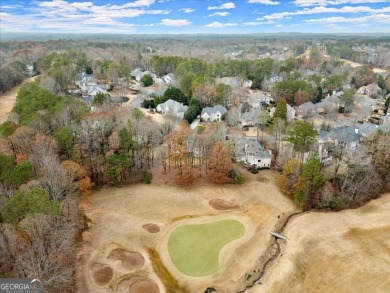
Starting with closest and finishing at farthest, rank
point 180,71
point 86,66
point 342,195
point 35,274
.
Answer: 1. point 35,274
2. point 342,195
3. point 180,71
4. point 86,66

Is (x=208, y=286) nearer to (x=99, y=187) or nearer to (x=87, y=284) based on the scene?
(x=87, y=284)

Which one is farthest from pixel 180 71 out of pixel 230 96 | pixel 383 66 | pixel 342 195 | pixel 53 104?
pixel 383 66

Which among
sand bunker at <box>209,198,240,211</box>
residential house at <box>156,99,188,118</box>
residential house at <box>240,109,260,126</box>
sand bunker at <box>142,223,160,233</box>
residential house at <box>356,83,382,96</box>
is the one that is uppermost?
residential house at <box>356,83,382,96</box>

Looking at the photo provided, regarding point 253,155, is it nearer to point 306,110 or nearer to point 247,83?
point 306,110

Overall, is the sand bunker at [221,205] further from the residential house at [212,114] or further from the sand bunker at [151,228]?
the residential house at [212,114]

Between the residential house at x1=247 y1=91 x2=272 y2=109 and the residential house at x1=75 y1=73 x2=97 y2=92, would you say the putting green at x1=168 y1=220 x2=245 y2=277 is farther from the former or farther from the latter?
the residential house at x1=75 y1=73 x2=97 y2=92

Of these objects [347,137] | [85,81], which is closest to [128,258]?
[347,137]

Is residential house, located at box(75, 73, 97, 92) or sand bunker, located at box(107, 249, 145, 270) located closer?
sand bunker, located at box(107, 249, 145, 270)

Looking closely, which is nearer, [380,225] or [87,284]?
[87,284]

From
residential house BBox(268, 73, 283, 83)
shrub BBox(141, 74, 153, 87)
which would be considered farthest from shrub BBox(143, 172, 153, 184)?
residential house BBox(268, 73, 283, 83)
